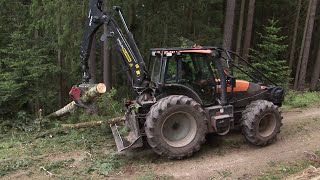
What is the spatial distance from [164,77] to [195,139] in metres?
1.47

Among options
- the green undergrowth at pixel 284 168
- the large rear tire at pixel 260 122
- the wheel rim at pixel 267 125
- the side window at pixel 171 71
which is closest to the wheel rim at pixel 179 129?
the side window at pixel 171 71

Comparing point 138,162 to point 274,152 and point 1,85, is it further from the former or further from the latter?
point 1,85

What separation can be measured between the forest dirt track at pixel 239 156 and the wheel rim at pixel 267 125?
0.34 m

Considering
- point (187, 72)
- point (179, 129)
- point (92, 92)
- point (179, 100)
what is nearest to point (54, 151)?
point (92, 92)

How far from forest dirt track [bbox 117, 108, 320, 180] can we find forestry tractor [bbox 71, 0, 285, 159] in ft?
0.83

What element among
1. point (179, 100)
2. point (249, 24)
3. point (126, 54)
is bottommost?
point (179, 100)

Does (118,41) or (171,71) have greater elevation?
(118,41)

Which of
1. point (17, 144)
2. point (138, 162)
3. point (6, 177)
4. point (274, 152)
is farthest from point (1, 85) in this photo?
point (274, 152)

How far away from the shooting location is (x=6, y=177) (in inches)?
177

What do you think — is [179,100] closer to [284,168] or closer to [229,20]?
[284,168]

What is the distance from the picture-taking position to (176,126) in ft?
17.6

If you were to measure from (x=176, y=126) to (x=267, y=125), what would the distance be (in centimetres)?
236

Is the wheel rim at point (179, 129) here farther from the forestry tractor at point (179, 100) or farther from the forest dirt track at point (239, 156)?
the forest dirt track at point (239, 156)

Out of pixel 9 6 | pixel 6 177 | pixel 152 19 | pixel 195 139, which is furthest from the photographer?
pixel 9 6
